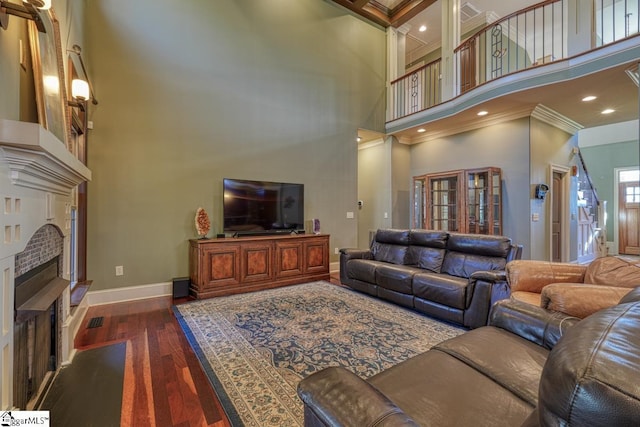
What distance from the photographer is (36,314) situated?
4.64 ft

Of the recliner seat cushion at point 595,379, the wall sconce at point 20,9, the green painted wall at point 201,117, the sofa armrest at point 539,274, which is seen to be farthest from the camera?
the green painted wall at point 201,117

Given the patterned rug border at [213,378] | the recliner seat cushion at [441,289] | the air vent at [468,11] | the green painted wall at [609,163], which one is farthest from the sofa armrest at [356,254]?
the green painted wall at [609,163]

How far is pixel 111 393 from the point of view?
1.81m

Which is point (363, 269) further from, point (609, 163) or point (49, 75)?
point (609, 163)

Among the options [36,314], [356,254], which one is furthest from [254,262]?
[36,314]

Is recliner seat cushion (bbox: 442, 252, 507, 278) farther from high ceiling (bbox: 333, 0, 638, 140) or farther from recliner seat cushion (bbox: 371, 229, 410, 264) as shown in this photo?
high ceiling (bbox: 333, 0, 638, 140)

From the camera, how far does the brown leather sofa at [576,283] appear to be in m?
1.45

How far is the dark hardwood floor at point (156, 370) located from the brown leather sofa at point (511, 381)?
3.48ft

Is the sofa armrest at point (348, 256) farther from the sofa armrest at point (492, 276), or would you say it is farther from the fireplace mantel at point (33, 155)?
the fireplace mantel at point (33, 155)

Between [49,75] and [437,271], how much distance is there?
4007mm

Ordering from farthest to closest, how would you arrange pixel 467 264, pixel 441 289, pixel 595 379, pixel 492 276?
pixel 467 264 → pixel 441 289 → pixel 492 276 → pixel 595 379

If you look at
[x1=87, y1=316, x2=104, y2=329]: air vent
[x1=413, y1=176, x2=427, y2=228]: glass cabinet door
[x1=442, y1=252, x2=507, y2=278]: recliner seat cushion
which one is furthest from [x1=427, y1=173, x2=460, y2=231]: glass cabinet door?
[x1=87, y1=316, x2=104, y2=329]: air vent

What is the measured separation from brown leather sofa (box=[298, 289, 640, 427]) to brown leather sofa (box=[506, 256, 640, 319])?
0.11 m

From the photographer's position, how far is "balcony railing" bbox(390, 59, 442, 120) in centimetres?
620
